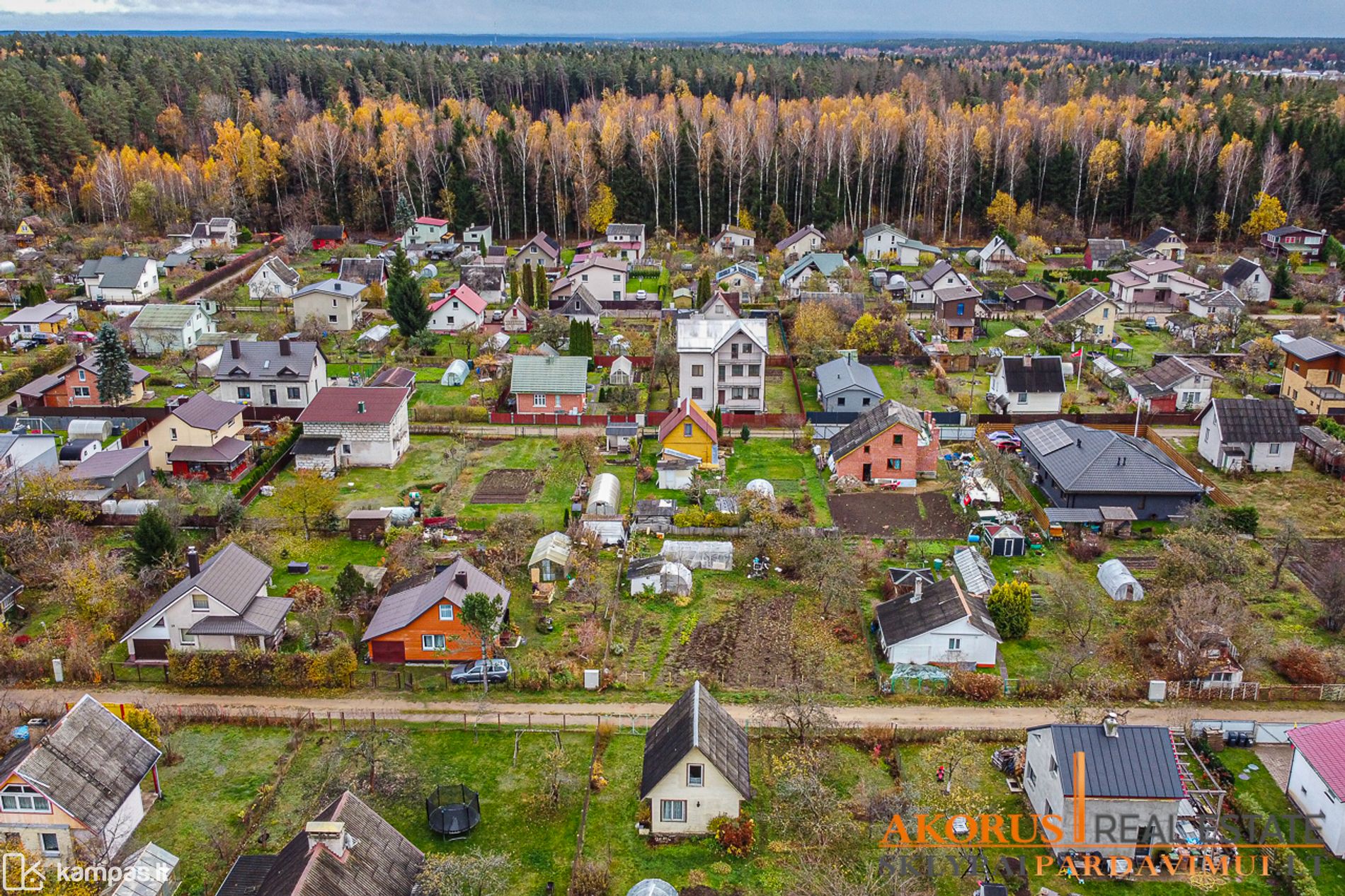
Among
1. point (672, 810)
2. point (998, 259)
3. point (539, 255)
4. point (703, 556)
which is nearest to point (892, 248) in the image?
point (998, 259)

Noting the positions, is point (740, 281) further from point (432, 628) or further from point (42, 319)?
point (432, 628)

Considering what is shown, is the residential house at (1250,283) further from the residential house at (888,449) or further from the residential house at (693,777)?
the residential house at (693,777)

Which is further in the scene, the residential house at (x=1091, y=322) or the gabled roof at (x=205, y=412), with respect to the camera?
the residential house at (x=1091, y=322)

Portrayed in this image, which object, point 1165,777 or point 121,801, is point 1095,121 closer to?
point 1165,777

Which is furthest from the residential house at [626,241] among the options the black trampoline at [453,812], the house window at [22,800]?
the house window at [22,800]

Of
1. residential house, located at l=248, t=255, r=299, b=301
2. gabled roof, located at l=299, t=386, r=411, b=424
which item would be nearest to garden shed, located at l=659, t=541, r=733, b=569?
gabled roof, located at l=299, t=386, r=411, b=424

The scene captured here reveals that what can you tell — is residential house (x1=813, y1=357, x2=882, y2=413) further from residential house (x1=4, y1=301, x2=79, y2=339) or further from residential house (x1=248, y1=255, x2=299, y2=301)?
residential house (x1=4, y1=301, x2=79, y2=339)

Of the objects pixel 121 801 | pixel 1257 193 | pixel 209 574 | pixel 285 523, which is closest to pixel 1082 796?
pixel 121 801
